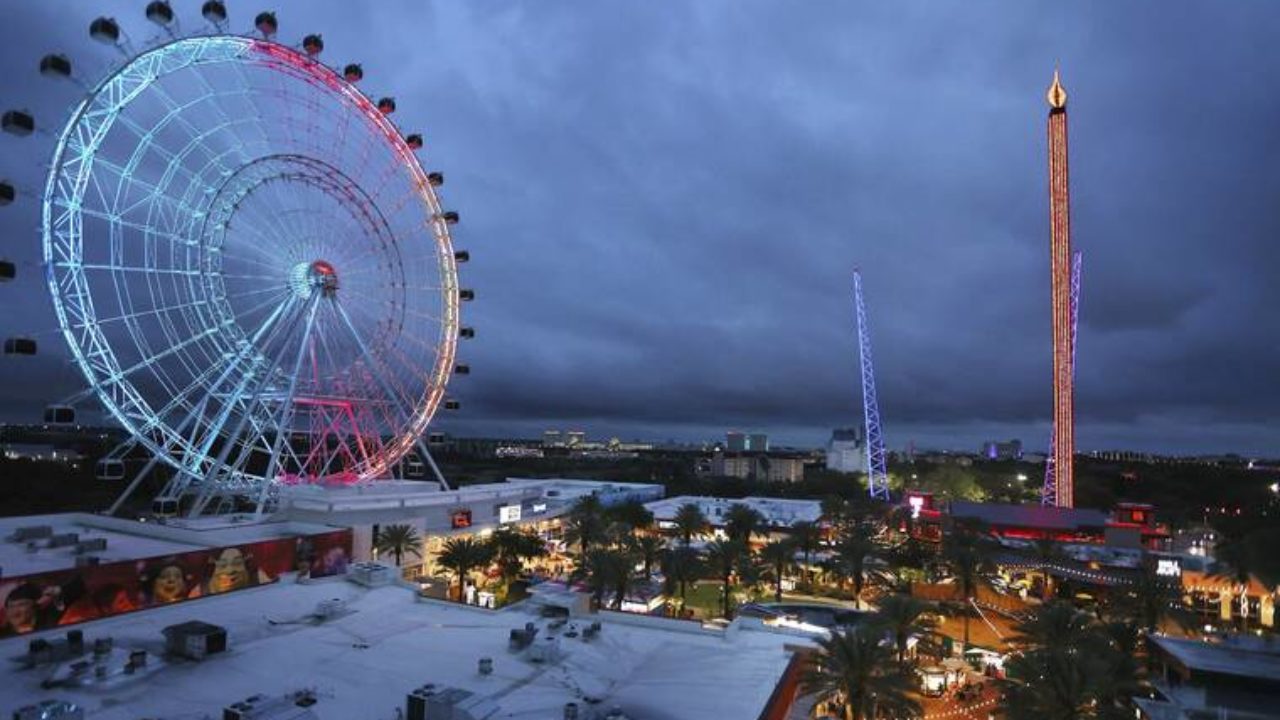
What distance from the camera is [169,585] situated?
35.6 m

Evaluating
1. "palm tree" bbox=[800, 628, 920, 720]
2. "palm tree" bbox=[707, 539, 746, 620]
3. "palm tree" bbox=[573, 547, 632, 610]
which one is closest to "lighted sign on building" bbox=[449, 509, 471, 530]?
"palm tree" bbox=[573, 547, 632, 610]

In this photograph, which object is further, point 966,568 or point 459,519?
point 459,519

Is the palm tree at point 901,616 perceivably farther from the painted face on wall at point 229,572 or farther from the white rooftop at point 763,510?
the white rooftop at point 763,510

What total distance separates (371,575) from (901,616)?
25.5 m

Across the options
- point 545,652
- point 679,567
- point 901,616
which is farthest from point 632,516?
point 545,652

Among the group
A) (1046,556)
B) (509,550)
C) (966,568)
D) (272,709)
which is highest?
(272,709)

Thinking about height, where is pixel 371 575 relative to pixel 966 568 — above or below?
above

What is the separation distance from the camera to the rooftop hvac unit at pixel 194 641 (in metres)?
24.8

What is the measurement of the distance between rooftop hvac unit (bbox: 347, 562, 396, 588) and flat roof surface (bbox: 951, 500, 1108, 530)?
57.2m

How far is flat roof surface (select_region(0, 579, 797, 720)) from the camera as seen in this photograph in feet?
70.4

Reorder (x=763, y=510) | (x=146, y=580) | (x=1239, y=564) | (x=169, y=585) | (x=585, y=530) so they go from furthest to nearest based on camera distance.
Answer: (x=763, y=510), (x=585, y=530), (x=1239, y=564), (x=169, y=585), (x=146, y=580)

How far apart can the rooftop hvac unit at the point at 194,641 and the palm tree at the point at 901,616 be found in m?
26.0

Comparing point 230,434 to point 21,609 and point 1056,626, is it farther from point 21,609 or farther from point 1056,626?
point 1056,626

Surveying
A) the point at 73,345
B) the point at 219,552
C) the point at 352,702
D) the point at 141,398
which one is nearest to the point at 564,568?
the point at 219,552
